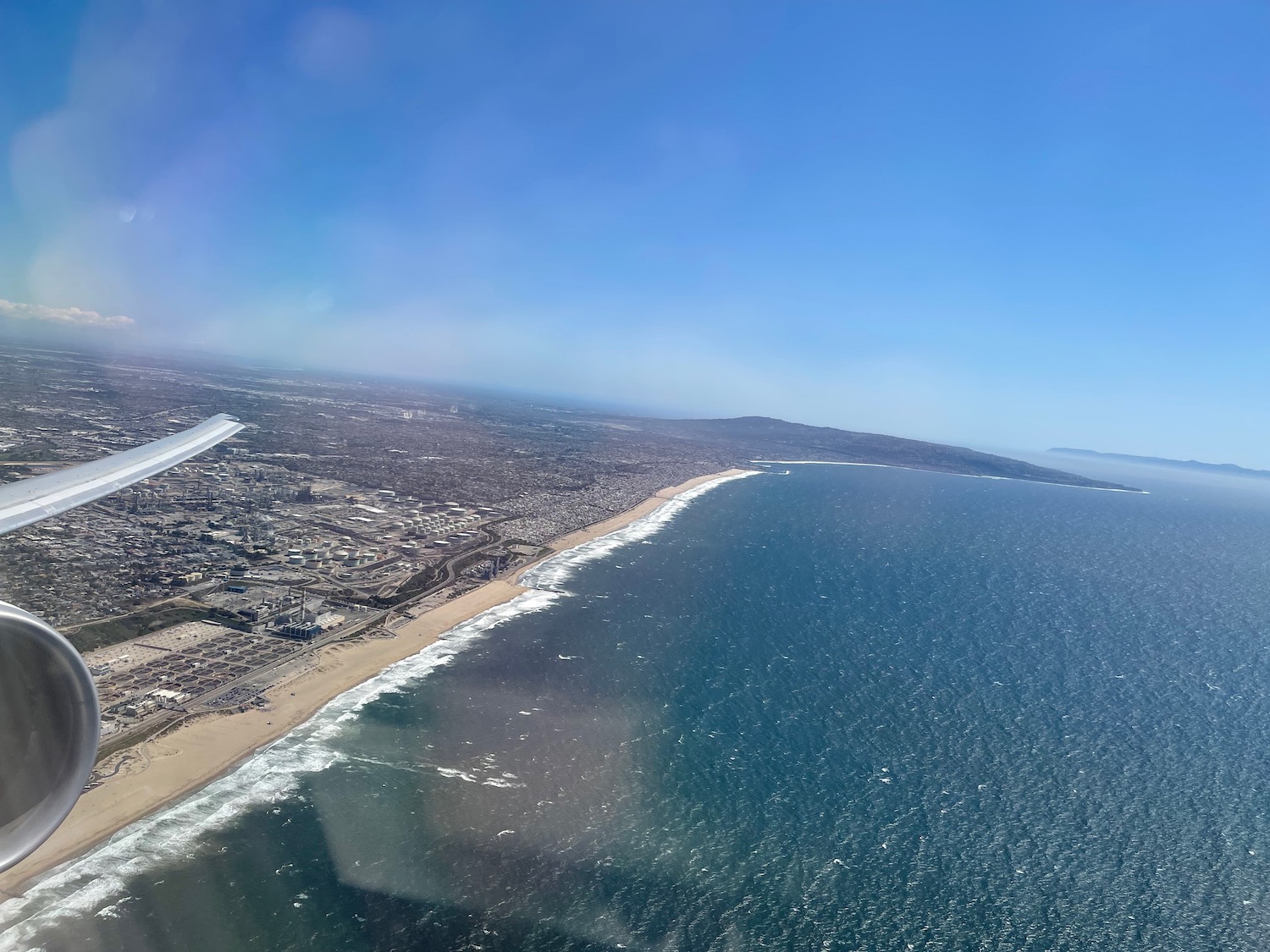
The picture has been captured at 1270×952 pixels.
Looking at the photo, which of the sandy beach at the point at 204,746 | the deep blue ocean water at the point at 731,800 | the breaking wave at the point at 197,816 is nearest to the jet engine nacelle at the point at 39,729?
the sandy beach at the point at 204,746

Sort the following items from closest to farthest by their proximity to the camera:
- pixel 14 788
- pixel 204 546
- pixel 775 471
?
pixel 14 788 < pixel 204 546 < pixel 775 471

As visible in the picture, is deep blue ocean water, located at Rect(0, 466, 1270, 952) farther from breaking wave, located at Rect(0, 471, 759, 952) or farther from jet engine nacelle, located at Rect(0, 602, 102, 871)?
jet engine nacelle, located at Rect(0, 602, 102, 871)

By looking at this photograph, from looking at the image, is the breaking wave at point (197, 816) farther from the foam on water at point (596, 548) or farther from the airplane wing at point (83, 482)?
the foam on water at point (596, 548)

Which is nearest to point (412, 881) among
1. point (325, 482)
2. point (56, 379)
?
point (325, 482)

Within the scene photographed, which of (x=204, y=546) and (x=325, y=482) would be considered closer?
(x=204, y=546)

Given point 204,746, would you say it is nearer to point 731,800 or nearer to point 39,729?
point 731,800

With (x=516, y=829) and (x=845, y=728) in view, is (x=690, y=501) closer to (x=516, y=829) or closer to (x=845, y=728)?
(x=845, y=728)

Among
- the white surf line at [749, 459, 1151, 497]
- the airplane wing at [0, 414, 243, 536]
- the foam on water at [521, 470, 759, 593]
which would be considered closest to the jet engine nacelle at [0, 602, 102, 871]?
the airplane wing at [0, 414, 243, 536]
